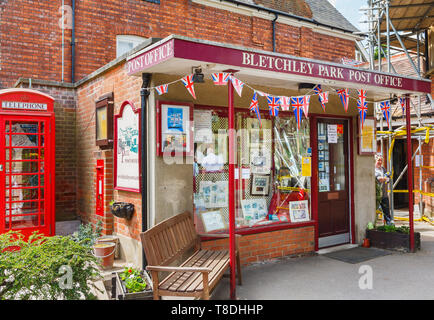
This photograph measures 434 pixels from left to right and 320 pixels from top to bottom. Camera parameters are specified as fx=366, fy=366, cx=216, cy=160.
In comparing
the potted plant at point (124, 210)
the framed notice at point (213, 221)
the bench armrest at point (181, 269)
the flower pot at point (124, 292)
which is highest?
the potted plant at point (124, 210)

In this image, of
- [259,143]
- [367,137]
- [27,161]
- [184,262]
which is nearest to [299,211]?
[259,143]

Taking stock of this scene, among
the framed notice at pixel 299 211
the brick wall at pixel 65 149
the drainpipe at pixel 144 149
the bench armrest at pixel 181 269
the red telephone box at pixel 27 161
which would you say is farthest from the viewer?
the brick wall at pixel 65 149

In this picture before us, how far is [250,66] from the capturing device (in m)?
4.64

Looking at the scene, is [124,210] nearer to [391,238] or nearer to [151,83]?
[151,83]

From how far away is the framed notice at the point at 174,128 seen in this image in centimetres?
505

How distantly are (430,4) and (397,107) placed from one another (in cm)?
399

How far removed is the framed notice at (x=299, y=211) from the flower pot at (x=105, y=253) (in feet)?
10.3

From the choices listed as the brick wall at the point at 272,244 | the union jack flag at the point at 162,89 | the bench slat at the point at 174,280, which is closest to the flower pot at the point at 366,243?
the brick wall at the point at 272,244

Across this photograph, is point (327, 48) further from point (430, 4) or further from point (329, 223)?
point (329, 223)

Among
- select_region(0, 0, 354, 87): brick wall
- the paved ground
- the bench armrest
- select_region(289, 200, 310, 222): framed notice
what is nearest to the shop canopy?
select_region(289, 200, 310, 222): framed notice

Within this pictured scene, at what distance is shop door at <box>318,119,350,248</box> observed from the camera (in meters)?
7.11

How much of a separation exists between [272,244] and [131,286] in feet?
9.36

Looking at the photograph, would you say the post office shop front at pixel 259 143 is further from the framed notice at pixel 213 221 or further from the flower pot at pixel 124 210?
the flower pot at pixel 124 210

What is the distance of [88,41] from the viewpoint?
930cm
